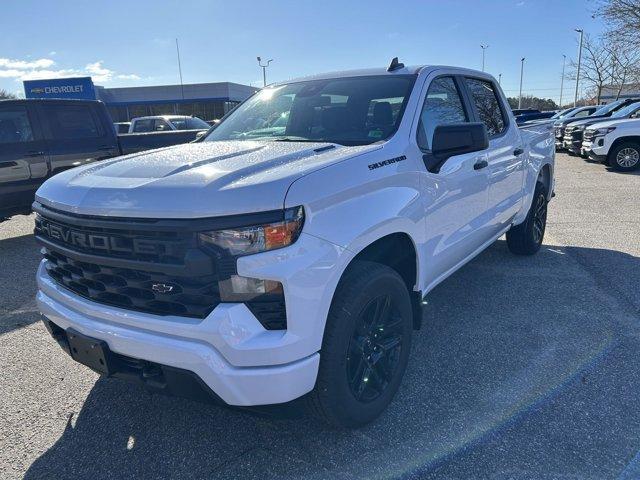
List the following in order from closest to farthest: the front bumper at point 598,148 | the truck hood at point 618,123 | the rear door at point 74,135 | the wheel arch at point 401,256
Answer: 1. the wheel arch at point 401,256
2. the rear door at point 74,135
3. the truck hood at point 618,123
4. the front bumper at point 598,148

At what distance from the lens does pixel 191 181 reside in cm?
213

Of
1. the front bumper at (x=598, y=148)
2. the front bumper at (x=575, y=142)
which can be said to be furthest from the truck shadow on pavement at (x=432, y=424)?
the front bumper at (x=575, y=142)

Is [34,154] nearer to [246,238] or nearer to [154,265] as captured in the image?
[154,265]

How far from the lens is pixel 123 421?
2.78 m

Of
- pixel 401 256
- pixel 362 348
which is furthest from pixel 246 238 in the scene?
pixel 401 256

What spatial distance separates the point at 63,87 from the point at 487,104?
31.0 m

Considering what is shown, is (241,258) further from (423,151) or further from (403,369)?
(423,151)

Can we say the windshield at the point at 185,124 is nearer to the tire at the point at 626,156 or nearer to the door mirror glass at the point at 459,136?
the tire at the point at 626,156

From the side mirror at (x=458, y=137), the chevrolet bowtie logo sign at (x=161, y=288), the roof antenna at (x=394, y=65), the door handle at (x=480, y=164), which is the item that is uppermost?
the roof antenna at (x=394, y=65)

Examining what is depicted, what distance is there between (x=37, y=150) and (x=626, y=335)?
745 cm

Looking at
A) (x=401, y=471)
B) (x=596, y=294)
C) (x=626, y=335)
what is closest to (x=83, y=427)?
(x=401, y=471)

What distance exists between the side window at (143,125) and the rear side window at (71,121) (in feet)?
27.8

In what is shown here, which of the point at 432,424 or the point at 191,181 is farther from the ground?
the point at 191,181

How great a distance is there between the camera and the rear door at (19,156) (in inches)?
266
